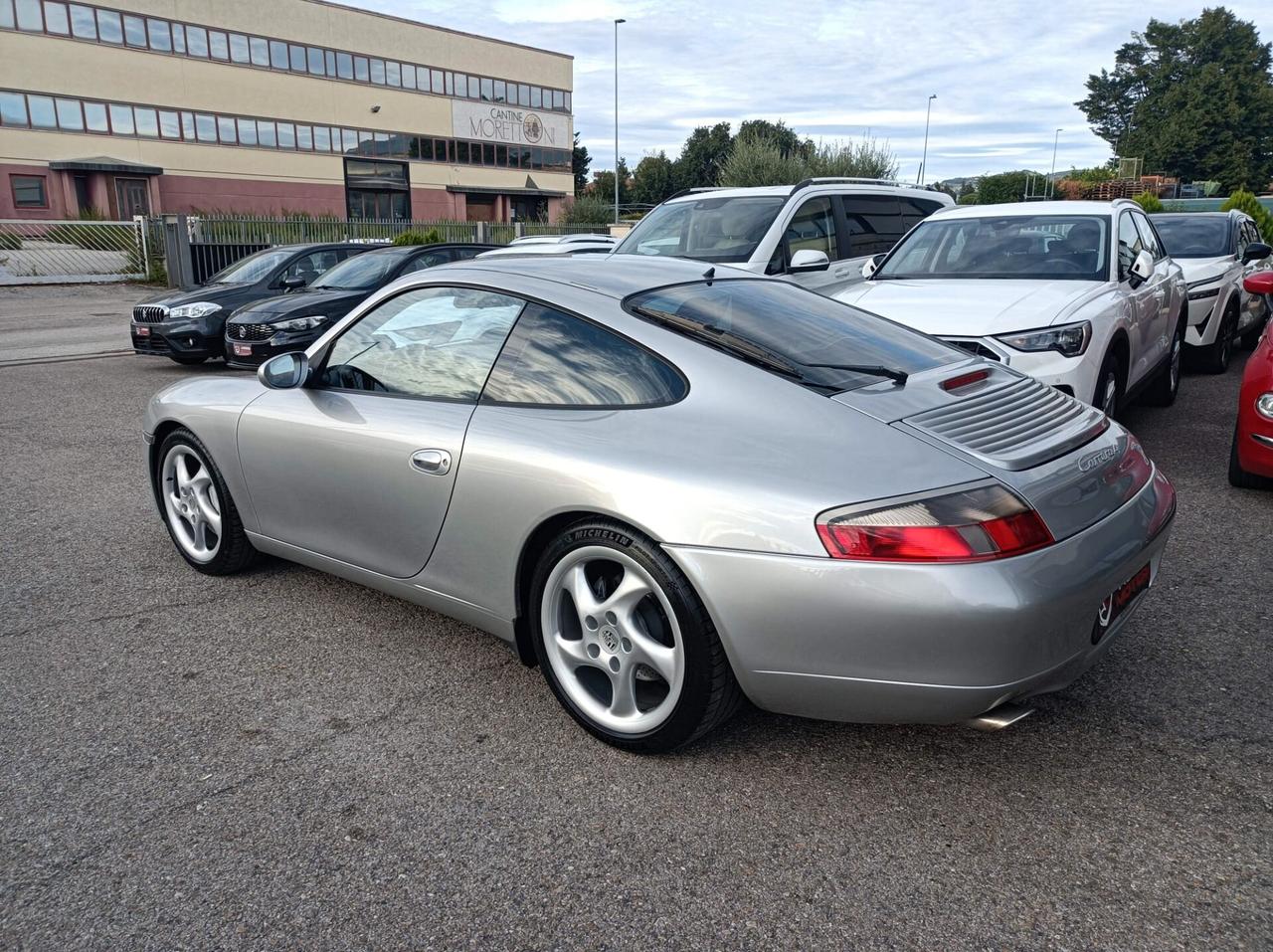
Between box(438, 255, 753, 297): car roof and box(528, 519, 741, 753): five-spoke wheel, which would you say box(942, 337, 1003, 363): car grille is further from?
box(528, 519, 741, 753): five-spoke wheel

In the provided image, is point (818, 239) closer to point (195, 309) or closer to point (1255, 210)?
point (195, 309)

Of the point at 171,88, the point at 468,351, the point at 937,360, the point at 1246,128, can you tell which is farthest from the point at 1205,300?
the point at 1246,128

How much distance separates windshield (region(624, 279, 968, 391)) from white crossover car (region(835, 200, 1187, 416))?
7.10ft

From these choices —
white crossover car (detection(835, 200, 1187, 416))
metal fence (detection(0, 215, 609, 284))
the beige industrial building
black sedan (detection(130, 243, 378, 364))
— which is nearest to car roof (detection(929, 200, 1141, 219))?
white crossover car (detection(835, 200, 1187, 416))

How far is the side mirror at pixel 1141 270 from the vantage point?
6493mm

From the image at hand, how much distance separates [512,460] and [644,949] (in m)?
1.42

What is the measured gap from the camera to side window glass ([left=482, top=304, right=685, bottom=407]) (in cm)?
288

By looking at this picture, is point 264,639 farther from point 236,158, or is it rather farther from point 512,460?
point 236,158

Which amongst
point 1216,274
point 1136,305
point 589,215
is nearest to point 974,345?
point 1136,305

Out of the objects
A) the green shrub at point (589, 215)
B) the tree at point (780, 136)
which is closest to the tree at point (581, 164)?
the tree at point (780, 136)

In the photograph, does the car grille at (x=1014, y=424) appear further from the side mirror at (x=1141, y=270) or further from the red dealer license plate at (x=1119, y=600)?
the side mirror at (x=1141, y=270)

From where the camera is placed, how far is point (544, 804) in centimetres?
265

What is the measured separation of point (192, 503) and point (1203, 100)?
84.2m

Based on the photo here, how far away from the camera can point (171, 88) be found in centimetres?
4222
